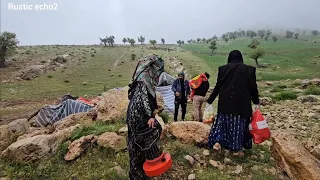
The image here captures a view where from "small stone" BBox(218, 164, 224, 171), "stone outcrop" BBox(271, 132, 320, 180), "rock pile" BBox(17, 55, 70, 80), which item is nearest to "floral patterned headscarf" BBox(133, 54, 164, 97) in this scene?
"small stone" BBox(218, 164, 224, 171)

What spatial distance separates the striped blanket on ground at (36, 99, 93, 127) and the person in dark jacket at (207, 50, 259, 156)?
573 centimetres

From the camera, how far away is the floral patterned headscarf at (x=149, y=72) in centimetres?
369

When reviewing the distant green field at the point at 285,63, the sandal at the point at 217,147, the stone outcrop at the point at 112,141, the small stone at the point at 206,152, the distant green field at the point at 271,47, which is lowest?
the distant green field at the point at 285,63

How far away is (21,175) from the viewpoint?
15.2 ft

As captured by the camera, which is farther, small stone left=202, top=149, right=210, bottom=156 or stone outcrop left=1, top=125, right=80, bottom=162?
stone outcrop left=1, top=125, right=80, bottom=162

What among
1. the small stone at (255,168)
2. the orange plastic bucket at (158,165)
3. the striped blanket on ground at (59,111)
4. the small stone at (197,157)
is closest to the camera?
the orange plastic bucket at (158,165)

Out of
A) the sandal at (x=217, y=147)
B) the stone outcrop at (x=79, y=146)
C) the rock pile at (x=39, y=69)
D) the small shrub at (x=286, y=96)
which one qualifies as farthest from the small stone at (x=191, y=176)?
the rock pile at (x=39, y=69)

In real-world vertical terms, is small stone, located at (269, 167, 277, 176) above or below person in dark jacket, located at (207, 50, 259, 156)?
below

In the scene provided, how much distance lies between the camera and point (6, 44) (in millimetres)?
32875

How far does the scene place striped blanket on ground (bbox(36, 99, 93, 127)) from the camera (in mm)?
9273

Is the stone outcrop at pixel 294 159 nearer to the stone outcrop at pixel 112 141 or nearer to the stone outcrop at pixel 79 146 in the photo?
the stone outcrop at pixel 112 141

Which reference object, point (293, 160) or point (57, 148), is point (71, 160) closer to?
point (57, 148)

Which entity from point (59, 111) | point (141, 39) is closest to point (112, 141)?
point (59, 111)

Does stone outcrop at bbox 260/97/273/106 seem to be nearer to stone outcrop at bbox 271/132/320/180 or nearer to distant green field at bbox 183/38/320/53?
stone outcrop at bbox 271/132/320/180
